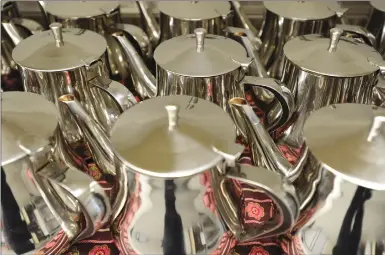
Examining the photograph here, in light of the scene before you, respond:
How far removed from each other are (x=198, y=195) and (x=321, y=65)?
0.30 metres

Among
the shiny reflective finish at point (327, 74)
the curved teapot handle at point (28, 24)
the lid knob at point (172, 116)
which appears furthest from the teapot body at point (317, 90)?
the curved teapot handle at point (28, 24)

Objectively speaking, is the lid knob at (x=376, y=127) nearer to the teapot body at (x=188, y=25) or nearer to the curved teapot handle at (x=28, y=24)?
the teapot body at (x=188, y=25)

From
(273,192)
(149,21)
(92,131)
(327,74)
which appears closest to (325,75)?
(327,74)

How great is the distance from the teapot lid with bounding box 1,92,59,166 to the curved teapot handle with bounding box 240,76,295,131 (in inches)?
11.6

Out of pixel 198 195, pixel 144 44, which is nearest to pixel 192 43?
pixel 144 44

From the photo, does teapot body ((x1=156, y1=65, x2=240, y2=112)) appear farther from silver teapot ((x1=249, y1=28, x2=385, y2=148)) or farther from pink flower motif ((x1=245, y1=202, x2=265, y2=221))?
pink flower motif ((x1=245, y1=202, x2=265, y2=221))

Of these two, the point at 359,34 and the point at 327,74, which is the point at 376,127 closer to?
the point at 327,74

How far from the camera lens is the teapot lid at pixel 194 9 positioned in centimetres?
78

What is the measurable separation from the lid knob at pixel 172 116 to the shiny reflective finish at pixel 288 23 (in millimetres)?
366

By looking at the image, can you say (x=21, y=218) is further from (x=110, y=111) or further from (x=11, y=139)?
(x=110, y=111)

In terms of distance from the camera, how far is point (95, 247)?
0.57 m

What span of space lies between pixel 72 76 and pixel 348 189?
426 mm

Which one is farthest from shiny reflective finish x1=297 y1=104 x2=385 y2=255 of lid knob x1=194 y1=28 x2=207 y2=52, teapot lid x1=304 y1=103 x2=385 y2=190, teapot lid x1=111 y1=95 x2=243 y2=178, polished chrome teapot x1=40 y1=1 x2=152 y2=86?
polished chrome teapot x1=40 y1=1 x2=152 y2=86

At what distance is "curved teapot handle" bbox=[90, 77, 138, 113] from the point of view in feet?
2.00
